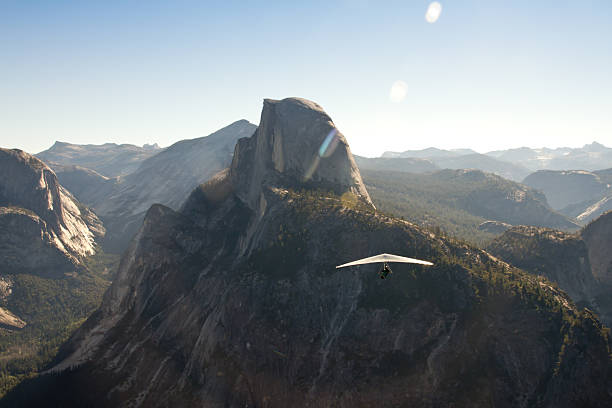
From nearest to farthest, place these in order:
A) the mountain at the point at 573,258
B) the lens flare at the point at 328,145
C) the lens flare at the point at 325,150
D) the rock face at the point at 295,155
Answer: the mountain at the point at 573,258
the rock face at the point at 295,155
the lens flare at the point at 325,150
the lens flare at the point at 328,145

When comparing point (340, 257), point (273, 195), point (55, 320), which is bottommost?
point (55, 320)

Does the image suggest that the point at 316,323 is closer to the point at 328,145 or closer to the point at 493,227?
the point at 328,145

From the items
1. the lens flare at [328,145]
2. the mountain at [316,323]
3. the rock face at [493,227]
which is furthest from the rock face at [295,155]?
the rock face at [493,227]

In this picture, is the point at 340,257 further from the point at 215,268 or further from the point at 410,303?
the point at 215,268

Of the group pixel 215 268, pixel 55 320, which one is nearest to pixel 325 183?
pixel 215 268

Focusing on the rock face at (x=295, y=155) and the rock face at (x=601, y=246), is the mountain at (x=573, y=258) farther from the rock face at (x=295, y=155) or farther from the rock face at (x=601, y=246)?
the rock face at (x=295, y=155)

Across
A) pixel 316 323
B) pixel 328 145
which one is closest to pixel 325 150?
pixel 328 145
